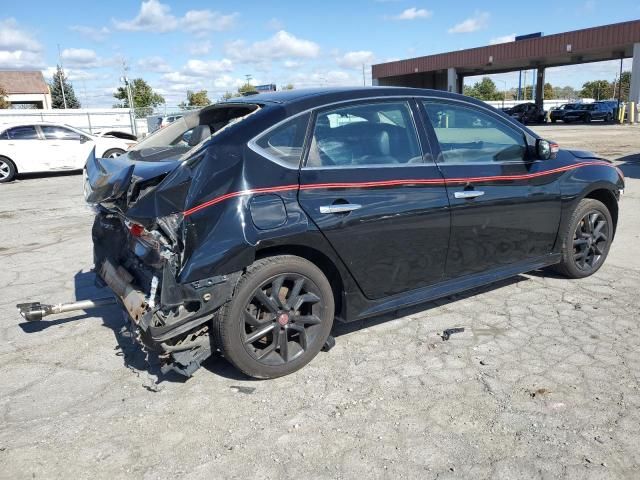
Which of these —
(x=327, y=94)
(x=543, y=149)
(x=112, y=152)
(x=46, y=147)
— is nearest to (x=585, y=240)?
(x=543, y=149)

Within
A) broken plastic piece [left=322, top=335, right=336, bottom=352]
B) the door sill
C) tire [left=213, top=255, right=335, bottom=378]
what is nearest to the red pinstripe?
tire [left=213, top=255, right=335, bottom=378]

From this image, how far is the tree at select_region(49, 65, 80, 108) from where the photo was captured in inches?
2867

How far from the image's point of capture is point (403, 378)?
11.3ft

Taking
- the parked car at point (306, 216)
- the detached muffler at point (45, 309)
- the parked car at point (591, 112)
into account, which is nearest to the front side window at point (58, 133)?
the parked car at point (306, 216)

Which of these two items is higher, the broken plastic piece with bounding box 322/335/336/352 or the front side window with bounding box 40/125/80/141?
the front side window with bounding box 40/125/80/141

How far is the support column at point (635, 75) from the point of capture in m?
34.3

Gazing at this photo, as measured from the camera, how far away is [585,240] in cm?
503

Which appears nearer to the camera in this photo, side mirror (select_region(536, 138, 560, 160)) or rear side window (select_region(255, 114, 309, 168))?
rear side window (select_region(255, 114, 309, 168))

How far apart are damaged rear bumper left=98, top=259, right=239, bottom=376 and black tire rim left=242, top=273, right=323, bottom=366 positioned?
0.23 metres

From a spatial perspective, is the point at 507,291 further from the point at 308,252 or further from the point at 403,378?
the point at 308,252

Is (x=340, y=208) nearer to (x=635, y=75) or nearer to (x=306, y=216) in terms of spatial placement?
(x=306, y=216)

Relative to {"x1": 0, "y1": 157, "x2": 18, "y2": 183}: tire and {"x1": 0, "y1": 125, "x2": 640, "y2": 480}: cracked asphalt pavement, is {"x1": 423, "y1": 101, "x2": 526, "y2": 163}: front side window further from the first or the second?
{"x1": 0, "y1": 157, "x2": 18, "y2": 183}: tire

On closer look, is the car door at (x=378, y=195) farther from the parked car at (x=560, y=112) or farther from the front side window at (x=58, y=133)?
the parked car at (x=560, y=112)

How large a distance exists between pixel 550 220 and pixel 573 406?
2012 mm
